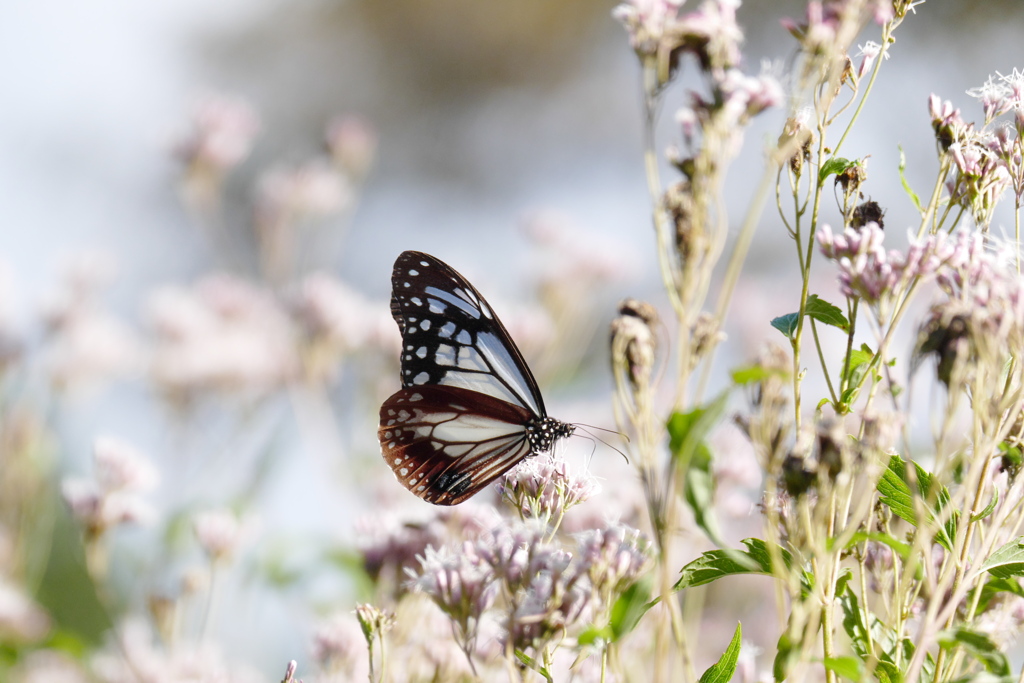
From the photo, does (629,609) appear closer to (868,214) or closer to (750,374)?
(750,374)

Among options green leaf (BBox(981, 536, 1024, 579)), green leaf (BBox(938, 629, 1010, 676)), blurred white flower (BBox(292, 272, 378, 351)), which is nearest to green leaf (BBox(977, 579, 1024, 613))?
green leaf (BBox(981, 536, 1024, 579))

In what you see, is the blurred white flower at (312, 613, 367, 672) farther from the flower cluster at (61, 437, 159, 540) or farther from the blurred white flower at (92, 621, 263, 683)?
the flower cluster at (61, 437, 159, 540)

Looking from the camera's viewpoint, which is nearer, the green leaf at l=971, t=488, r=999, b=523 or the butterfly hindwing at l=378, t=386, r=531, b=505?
the green leaf at l=971, t=488, r=999, b=523

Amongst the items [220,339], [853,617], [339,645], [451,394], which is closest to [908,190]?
[853,617]

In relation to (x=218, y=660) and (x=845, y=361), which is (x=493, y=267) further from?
(x=845, y=361)

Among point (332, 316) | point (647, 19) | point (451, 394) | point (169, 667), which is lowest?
point (169, 667)

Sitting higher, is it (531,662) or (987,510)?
(987,510)
